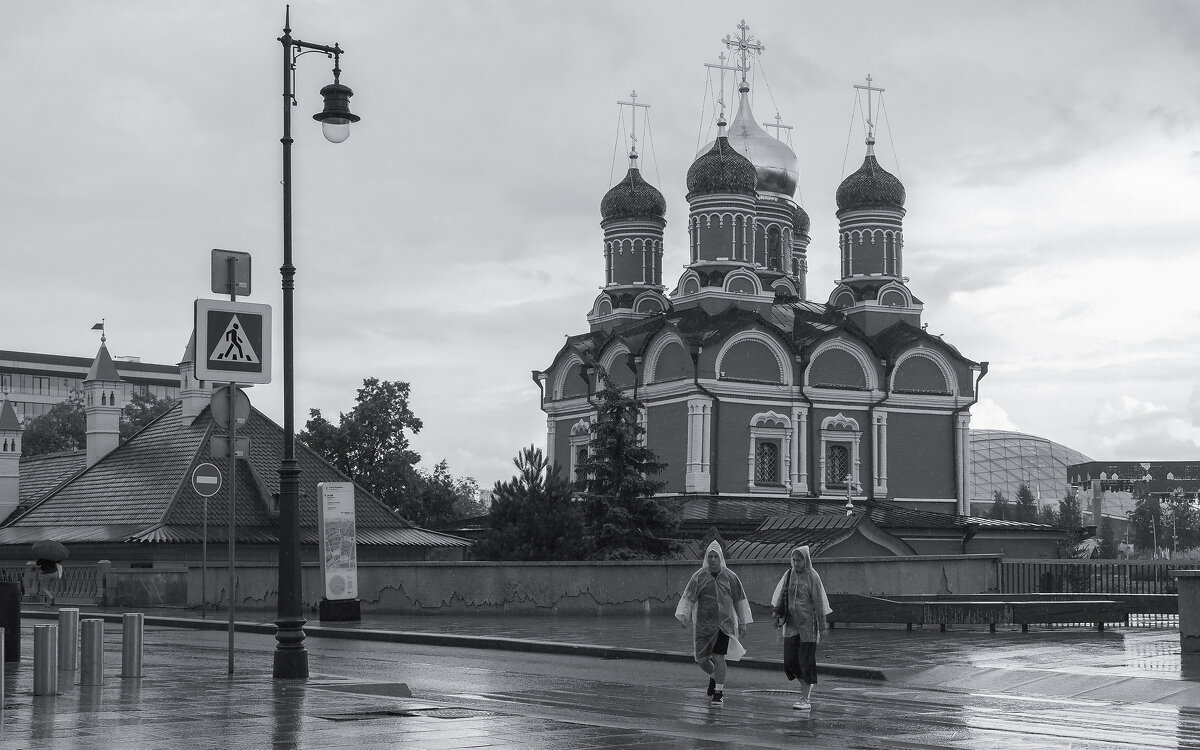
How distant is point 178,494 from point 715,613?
114 feet

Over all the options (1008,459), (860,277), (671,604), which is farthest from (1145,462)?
(671,604)

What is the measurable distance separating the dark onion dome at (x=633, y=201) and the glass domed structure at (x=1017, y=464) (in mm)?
95372

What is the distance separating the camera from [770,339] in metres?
61.8

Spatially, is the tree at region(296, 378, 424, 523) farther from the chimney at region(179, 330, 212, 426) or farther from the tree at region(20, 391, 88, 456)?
the tree at region(20, 391, 88, 456)

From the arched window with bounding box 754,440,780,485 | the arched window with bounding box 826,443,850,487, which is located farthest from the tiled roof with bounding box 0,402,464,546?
the arched window with bounding box 826,443,850,487

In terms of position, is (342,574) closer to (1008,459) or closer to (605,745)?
(605,745)

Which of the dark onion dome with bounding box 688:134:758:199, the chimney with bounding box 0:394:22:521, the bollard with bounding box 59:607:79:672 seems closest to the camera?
the bollard with bounding box 59:607:79:672

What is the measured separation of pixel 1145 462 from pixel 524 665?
542ft

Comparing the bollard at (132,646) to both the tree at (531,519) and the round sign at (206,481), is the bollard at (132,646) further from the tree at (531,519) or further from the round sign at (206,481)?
the tree at (531,519)

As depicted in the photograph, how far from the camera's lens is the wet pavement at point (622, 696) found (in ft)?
38.6

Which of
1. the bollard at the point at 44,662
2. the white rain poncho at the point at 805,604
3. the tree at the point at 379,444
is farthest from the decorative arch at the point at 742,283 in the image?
the bollard at the point at 44,662

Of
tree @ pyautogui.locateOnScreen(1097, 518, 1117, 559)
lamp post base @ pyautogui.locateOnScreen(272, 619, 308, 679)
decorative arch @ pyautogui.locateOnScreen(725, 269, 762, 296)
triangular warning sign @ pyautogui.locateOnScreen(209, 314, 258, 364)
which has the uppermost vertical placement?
decorative arch @ pyautogui.locateOnScreen(725, 269, 762, 296)

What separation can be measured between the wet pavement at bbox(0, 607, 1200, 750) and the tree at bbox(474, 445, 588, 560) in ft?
39.3

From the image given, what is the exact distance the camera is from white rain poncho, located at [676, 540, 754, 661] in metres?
15.5
